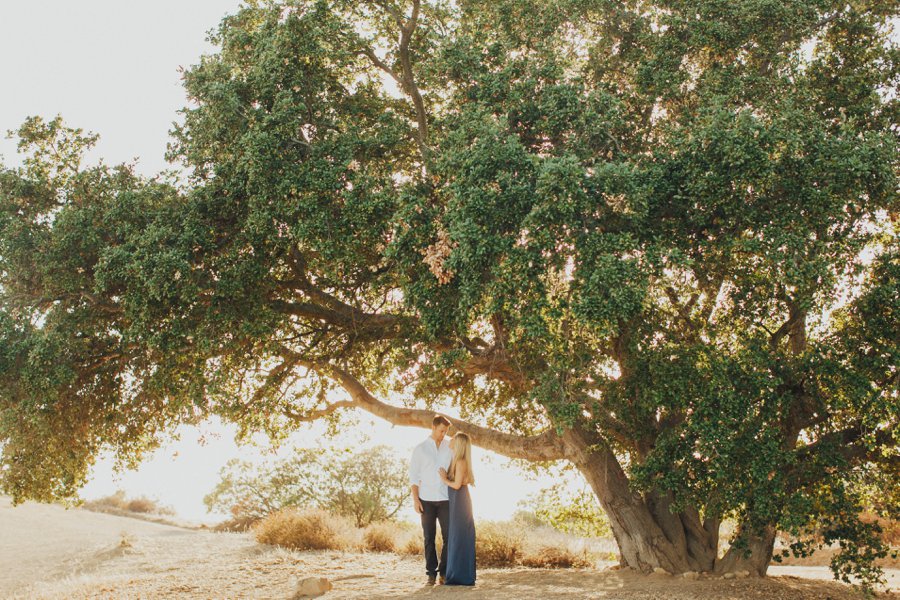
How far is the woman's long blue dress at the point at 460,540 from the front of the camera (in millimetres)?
8516

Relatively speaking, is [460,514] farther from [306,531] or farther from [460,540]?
[306,531]

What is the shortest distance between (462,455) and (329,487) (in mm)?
15917

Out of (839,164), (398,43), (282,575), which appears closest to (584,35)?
(398,43)

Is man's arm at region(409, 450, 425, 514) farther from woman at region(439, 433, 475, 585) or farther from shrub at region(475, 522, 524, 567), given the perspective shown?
shrub at region(475, 522, 524, 567)

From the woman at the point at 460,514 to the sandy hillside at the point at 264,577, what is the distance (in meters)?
0.27

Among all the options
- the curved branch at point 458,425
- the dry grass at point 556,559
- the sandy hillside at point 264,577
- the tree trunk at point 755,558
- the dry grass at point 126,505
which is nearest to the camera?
the sandy hillside at point 264,577

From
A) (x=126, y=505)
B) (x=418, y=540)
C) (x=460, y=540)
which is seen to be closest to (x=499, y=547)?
(x=418, y=540)

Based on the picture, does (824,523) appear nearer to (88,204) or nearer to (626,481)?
(626,481)

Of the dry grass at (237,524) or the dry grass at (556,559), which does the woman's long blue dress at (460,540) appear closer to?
the dry grass at (556,559)

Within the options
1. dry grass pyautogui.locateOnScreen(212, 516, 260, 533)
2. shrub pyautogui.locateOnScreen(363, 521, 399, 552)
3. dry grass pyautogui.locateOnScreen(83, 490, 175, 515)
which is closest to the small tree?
shrub pyautogui.locateOnScreen(363, 521, 399, 552)

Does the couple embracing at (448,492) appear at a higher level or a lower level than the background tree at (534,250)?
lower

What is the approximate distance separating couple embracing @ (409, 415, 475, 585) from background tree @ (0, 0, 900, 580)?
3.54 feet

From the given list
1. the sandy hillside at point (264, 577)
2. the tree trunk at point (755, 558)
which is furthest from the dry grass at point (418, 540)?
the tree trunk at point (755, 558)

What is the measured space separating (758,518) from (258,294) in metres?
7.14
